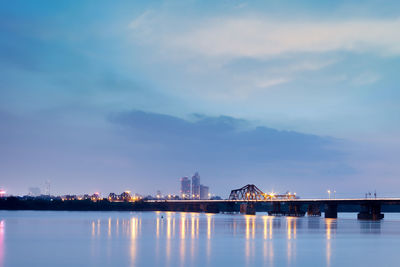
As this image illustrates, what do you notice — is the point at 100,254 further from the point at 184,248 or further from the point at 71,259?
the point at 184,248

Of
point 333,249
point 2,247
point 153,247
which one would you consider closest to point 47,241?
point 2,247

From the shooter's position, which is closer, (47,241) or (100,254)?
(100,254)

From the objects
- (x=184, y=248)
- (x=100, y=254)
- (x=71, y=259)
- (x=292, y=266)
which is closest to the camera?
(x=292, y=266)

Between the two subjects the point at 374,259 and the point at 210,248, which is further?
the point at 210,248

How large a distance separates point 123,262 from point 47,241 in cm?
3521

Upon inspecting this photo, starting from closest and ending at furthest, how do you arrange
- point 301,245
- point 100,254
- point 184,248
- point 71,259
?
point 71,259 < point 100,254 < point 184,248 < point 301,245

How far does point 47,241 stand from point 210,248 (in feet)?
94.6

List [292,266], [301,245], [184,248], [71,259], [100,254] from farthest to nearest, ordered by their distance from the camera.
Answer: [301,245] → [184,248] → [100,254] → [71,259] → [292,266]

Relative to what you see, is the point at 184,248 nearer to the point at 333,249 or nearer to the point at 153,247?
the point at 153,247

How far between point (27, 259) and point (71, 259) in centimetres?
527

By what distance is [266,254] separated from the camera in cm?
7706

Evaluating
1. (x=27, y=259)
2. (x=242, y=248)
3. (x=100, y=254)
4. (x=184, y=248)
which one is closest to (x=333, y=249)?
(x=242, y=248)

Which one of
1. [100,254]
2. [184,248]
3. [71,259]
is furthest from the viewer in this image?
[184,248]

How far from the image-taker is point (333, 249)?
86.7 metres
